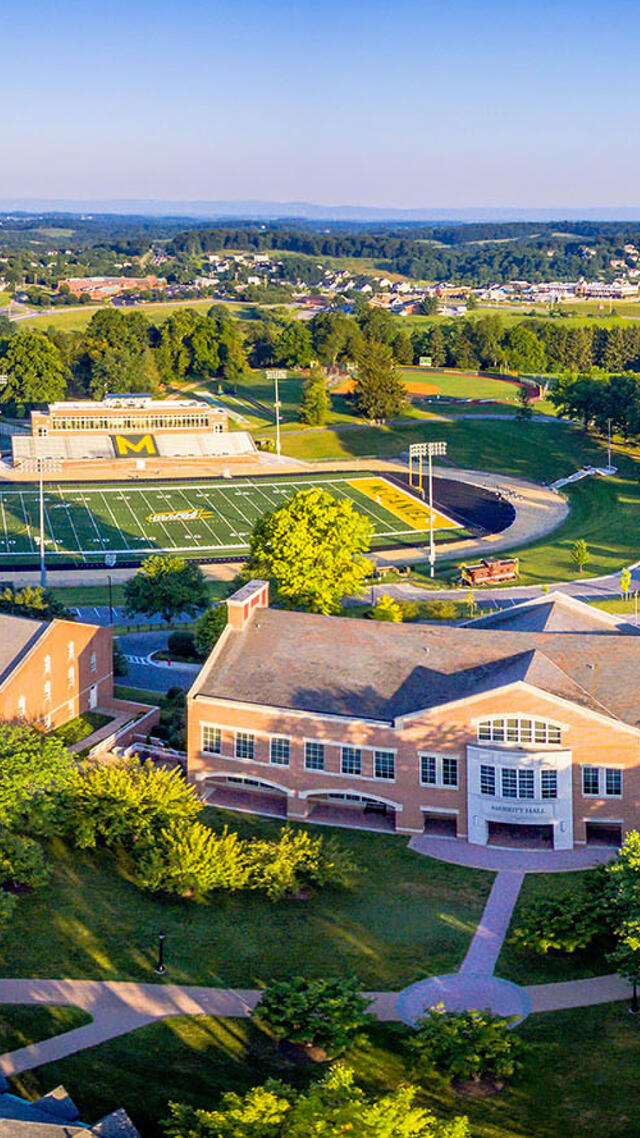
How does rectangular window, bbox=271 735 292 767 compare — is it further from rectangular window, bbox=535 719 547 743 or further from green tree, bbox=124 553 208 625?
green tree, bbox=124 553 208 625

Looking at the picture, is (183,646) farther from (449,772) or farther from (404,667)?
(449,772)

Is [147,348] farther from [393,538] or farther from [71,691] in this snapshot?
[71,691]

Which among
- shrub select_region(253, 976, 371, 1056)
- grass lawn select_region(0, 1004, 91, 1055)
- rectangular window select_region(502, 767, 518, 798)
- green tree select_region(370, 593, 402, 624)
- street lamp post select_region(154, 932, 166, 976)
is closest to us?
shrub select_region(253, 976, 371, 1056)

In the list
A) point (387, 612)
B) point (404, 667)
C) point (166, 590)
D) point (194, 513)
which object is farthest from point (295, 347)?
point (404, 667)

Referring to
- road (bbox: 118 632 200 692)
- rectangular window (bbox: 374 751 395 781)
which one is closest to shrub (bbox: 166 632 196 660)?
road (bbox: 118 632 200 692)

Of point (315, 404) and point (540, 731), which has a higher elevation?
point (315, 404)

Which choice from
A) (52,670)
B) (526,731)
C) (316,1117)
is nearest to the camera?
(316,1117)
